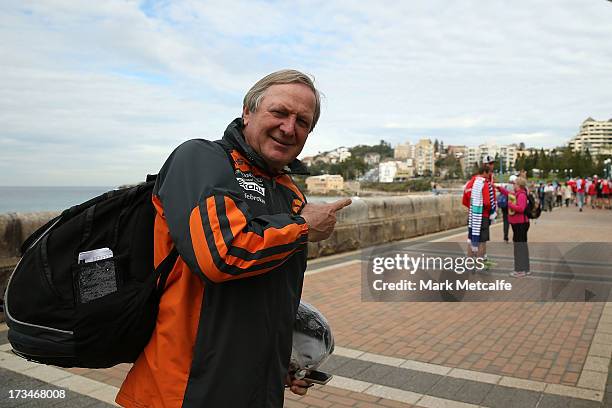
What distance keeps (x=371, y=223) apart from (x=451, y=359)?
26.3ft

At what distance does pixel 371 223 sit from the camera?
42.8 ft

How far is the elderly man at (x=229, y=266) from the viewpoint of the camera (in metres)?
1.64

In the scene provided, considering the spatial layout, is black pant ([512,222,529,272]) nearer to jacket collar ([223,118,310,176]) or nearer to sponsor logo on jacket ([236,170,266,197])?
jacket collar ([223,118,310,176])

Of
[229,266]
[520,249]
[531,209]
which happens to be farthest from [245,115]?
[531,209]

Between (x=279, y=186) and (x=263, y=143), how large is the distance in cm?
18

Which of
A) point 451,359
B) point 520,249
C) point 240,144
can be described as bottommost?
point 451,359

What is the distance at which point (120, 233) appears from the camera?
5.81 ft

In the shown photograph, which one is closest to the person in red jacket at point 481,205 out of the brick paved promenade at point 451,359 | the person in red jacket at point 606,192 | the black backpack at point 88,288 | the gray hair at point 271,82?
the brick paved promenade at point 451,359

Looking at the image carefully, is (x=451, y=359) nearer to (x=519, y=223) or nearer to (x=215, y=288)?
(x=215, y=288)

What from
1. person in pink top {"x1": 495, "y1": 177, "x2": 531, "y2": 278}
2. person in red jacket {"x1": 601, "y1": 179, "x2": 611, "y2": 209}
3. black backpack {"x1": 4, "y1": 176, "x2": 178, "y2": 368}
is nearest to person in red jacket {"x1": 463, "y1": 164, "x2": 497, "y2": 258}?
person in pink top {"x1": 495, "y1": 177, "x2": 531, "y2": 278}

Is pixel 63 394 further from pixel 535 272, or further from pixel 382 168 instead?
pixel 382 168

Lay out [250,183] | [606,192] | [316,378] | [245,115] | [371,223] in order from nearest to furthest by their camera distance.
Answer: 1. [250,183]
2. [245,115]
3. [316,378]
4. [371,223]
5. [606,192]

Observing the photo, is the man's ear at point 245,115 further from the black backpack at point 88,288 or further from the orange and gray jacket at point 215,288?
the black backpack at point 88,288

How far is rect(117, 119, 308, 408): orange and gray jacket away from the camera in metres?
1.63
